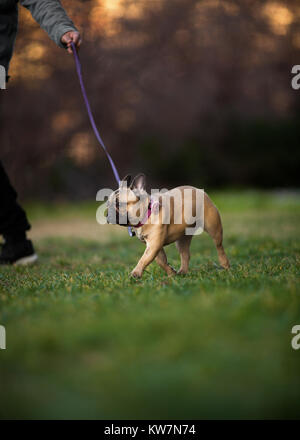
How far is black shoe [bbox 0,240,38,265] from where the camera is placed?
4559 millimetres

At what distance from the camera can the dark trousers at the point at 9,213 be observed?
14.3 ft

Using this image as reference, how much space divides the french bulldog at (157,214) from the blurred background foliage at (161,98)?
23.9 ft

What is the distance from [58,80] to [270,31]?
6957mm

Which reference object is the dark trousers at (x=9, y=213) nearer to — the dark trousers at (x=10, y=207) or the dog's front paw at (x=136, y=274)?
the dark trousers at (x=10, y=207)

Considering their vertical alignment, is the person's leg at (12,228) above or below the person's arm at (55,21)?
below

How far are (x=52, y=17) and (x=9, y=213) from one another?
A: 183 centimetres

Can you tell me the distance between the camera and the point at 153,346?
6.42 feet

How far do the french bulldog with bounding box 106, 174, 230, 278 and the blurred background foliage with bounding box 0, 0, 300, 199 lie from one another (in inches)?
287

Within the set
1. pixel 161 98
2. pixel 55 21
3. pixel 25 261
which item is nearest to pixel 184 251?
pixel 25 261

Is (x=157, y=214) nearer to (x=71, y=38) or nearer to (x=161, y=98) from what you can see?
(x=71, y=38)

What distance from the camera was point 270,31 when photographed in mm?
14289

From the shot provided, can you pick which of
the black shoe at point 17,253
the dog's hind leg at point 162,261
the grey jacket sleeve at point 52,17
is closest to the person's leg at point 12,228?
the black shoe at point 17,253

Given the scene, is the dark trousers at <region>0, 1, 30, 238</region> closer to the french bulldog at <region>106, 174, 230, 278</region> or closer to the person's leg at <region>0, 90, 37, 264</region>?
the person's leg at <region>0, 90, 37, 264</region>

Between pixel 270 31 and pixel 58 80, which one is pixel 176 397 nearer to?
pixel 58 80
